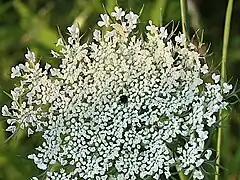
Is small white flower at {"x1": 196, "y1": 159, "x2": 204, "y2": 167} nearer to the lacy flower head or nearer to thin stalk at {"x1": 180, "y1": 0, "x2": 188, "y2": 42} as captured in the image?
the lacy flower head

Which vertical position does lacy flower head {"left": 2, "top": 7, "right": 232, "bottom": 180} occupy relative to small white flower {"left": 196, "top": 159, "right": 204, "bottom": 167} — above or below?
above

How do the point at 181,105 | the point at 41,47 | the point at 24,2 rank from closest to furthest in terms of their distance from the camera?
the point at 181,105 → the point at 41,47 → the point at 24,2

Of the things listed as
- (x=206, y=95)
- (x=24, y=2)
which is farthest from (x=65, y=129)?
(x=24, y=2)

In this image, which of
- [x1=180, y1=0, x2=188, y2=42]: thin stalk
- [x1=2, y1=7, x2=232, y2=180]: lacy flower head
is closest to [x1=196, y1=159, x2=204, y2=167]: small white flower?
[x1=2, y1=7, x2=232, y2=180]: lacy flower head

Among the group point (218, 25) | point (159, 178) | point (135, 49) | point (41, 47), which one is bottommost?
point (159, 178)

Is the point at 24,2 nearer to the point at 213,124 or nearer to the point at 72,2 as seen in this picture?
the point at 72,2

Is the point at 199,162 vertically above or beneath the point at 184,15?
beneath

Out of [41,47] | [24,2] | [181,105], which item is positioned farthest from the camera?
[24,2]

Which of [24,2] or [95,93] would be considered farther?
[24,2]

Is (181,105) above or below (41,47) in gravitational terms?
below
